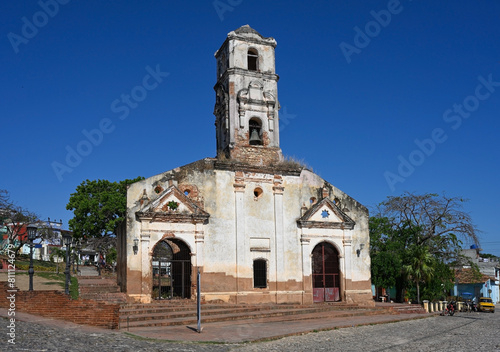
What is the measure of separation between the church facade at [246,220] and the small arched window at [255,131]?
0.18ft

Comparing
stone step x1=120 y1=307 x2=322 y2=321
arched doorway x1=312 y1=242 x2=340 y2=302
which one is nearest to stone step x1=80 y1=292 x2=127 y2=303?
stone step x1=120 y1=307 x2=322 y2=321

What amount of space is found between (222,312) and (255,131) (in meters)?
9.25

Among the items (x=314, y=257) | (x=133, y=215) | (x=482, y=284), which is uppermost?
(x=133, y=215)

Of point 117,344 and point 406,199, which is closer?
point 117,344

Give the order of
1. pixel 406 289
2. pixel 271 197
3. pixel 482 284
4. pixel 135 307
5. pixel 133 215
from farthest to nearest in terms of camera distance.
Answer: pixel 482 284 → pixel 406 289 → pixel 271 197 → pixel 133 215 → pixel 135 307

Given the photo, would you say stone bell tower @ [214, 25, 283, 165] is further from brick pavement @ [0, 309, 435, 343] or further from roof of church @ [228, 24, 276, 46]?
brick pavement @ [0, 309, 435, 343]

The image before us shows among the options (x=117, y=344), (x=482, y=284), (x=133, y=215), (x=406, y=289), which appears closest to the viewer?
(x=117, y=344)

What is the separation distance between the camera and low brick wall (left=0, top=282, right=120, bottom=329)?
52.0 feet

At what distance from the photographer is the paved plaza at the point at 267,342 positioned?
1270 cm

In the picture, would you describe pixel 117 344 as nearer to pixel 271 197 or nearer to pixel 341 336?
pixel 341 336

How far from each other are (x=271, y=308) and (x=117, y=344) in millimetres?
10873

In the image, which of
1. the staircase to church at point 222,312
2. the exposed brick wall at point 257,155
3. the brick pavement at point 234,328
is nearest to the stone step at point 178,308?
the staircase to church at point 222,312

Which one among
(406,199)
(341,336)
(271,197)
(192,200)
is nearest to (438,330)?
(341,336)

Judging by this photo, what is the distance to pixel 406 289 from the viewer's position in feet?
115
